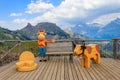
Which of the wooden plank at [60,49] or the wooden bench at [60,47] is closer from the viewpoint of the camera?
the wooden bench at [60,47]

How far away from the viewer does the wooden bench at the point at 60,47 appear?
9.13 metres

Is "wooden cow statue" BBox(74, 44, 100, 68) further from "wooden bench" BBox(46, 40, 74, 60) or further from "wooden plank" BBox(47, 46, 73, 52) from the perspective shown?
"wooden plank" BBox(47, 46, 73, 52)

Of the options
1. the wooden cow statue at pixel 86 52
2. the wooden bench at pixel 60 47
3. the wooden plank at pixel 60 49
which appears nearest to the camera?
the wooden cow statue at pixel 86 52

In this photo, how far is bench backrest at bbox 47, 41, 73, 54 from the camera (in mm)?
9303

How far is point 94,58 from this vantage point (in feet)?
26.5

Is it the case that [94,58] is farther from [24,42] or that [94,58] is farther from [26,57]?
[24,42]

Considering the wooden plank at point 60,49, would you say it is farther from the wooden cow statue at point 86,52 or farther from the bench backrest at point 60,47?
the wooden cow statue at point 86,52

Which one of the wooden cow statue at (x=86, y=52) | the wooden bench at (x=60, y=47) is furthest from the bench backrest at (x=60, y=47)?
the wooden cow statue at (x=86, y=52)

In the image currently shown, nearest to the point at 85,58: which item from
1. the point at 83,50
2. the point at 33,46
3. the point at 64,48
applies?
the point at 83,50

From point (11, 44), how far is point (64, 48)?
2420 millimetres

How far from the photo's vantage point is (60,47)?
31.2 feet

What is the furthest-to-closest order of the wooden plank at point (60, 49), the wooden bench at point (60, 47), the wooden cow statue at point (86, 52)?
the wooden plank at point (60, 49), the wooden bench at point (60, 47), the wooden cow statue at point (86, 52)

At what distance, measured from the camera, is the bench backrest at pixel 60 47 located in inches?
366

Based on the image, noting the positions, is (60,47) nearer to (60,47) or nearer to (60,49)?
(60,47)
